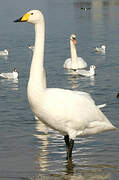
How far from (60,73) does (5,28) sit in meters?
21.3

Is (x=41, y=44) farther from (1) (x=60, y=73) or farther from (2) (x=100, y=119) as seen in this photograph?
(1) (x=60, y=73)

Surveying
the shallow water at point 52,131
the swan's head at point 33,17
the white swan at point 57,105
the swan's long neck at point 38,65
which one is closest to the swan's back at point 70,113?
the white swan at point 57,105

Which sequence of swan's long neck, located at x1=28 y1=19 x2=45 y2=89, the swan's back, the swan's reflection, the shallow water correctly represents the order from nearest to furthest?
swan's long neck, located at x1=28 y1=19 x2=45 y2=89, the swan's back, the shallow water, the swan's reflection

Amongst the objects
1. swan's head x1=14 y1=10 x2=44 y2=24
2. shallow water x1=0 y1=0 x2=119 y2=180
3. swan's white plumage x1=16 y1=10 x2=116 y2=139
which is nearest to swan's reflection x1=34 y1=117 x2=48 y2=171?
shallow water x1=0 y1=0 x2=119 y2=180

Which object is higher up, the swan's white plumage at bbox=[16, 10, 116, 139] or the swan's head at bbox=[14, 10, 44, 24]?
the swan's head at bbox=[14, 10, 44, 24]

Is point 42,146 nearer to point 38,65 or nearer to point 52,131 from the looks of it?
point 52,131

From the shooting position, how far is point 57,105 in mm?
8984

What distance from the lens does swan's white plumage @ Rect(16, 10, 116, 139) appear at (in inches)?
346

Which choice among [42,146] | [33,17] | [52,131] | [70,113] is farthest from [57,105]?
[52,131]

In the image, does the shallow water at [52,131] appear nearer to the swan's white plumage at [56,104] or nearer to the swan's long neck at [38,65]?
the swan's white plumage at [56,104]

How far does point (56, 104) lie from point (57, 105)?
0.03m

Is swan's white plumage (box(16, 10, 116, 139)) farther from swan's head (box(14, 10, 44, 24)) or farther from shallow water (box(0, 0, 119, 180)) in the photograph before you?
shallow water (box(0, 0, 119, 180))

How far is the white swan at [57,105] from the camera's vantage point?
8789 mm

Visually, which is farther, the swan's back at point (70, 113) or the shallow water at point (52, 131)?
the shallow water at point (52, 131)
